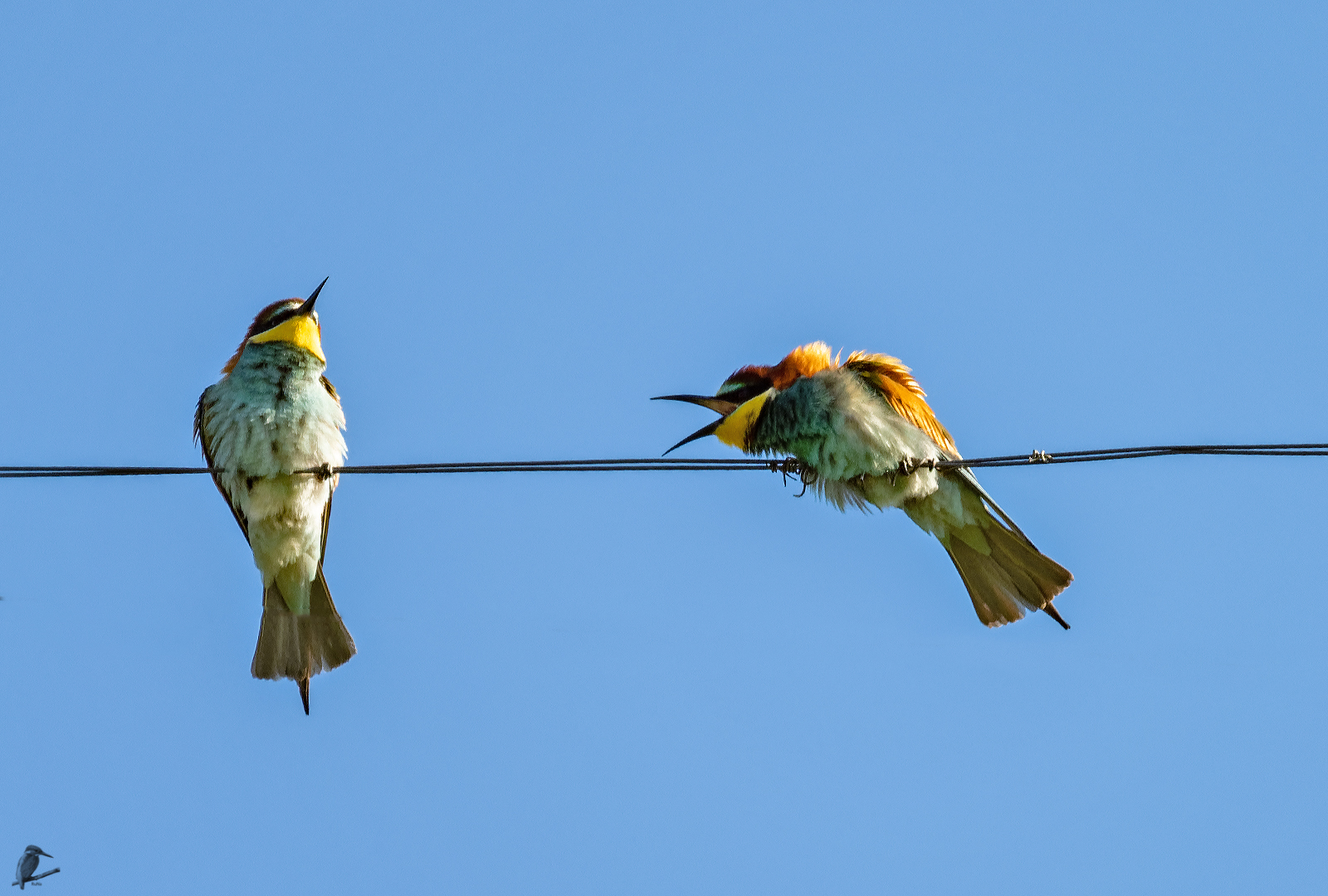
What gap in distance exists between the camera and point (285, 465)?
4422 mm

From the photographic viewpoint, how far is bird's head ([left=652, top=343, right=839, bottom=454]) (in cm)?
460

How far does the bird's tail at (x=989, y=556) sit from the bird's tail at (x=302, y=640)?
1961 mm

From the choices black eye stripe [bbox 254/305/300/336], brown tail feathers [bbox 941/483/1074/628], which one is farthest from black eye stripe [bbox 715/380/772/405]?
black eye stripe [bbox 254/305/300/336]

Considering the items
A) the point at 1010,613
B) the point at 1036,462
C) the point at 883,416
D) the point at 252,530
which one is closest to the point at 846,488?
the point at 883,416

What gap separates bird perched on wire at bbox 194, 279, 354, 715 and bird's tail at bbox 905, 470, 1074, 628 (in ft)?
6.24

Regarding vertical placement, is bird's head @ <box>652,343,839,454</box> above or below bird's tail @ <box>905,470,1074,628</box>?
above

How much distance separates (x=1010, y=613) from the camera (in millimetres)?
4586

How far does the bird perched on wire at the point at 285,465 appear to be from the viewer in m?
4.41

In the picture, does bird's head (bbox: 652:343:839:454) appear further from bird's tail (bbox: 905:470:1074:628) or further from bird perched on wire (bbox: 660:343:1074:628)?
bird's tail (bbox: 905:470:1074:628)

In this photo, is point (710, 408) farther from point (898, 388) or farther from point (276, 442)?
point (276, 442)

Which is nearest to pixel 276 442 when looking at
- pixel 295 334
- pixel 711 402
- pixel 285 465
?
pixel 285 465

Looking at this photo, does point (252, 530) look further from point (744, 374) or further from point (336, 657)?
point (744, 374)

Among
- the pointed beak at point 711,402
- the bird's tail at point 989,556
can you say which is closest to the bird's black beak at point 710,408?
the pointed beak at point 711,402

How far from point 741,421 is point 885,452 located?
20.5 inches
